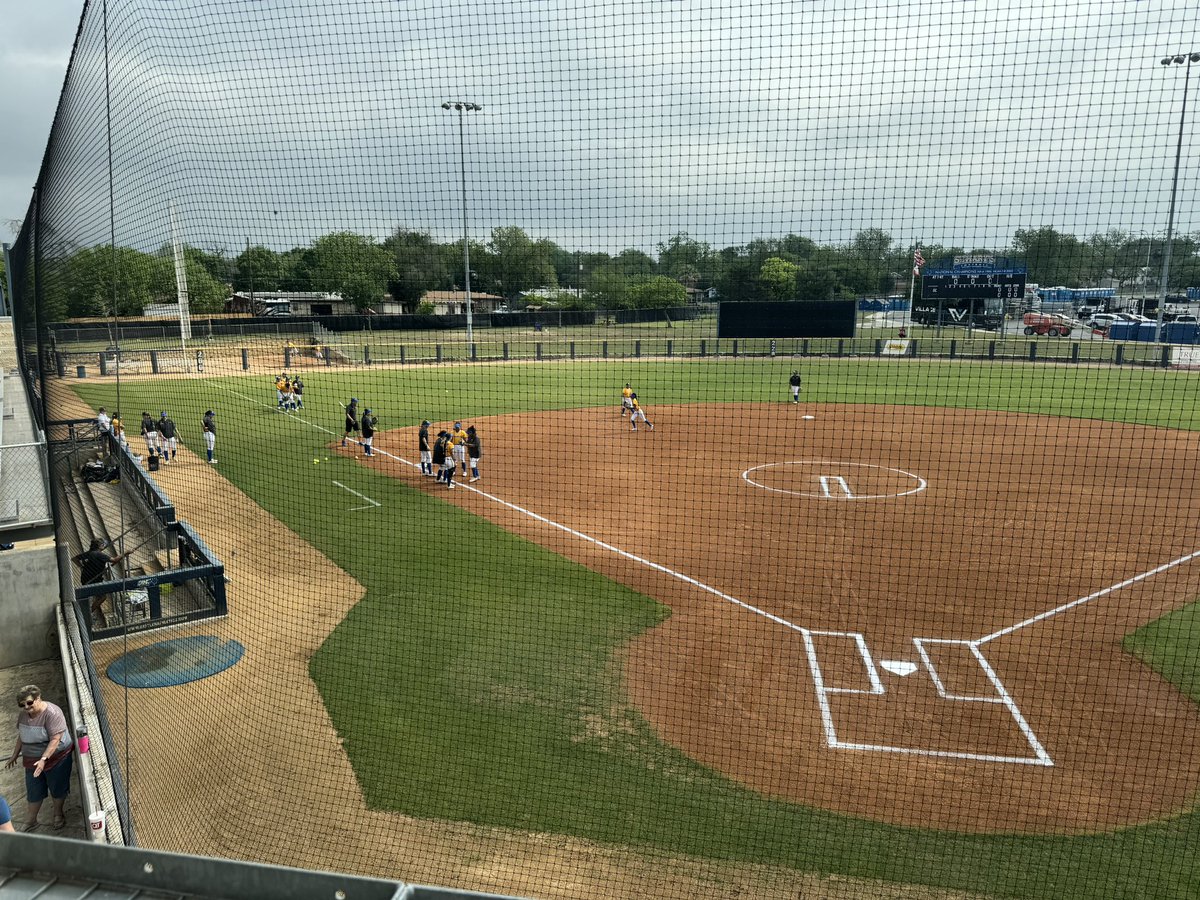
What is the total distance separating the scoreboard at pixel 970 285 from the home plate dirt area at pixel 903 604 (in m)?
6.56

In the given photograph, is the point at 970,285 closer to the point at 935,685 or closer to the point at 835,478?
the point at 835,478

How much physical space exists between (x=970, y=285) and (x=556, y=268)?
19419 mm

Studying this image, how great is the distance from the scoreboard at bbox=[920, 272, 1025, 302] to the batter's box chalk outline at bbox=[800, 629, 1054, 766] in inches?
736

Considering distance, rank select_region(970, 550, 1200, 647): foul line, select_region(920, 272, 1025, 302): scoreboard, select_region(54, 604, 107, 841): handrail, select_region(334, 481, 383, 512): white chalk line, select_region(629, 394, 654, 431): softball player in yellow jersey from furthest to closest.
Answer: select_region(920, 272, 1025, 302): scoreboard → select_region(629, 394, 654, 431): softball player in yellow jersey → select_region(334, 481, 383, 512): white chalk line → select_region(970, 550, 1200, 647): foul line → select_region(54, 604, 107, 841): handrail

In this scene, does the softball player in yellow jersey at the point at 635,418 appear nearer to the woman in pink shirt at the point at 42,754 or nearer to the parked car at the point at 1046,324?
the parked car at the point at 1046,324

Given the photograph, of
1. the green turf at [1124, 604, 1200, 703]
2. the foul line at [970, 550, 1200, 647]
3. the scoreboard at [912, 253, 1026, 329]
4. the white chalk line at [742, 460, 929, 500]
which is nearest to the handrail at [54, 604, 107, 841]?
the foul line at [970, 550, 1200, 647]

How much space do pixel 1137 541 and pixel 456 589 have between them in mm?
11141

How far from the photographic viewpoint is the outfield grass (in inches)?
237

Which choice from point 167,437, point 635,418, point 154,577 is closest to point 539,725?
point 154,577

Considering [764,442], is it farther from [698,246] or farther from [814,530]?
[698,246]

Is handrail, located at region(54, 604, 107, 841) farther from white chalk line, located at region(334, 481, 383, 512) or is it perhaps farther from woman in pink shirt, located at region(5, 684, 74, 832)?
white chalk line, located at region(334, 481, 383, 512)

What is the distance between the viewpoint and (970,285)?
27250mm

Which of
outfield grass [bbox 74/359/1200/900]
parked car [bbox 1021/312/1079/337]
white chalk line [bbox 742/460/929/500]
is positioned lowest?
outfield grass [bbox 74/359/1200/900]

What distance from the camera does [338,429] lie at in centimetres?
2408
